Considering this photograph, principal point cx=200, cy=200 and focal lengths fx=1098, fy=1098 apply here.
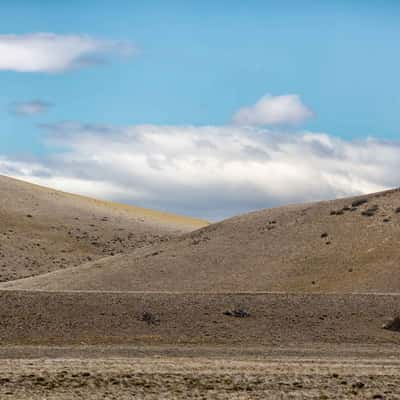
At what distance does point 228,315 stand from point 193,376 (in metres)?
14.1

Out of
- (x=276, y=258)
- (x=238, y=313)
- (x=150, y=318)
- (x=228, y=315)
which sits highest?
(x=276, y=258)

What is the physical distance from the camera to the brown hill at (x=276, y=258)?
53.5m

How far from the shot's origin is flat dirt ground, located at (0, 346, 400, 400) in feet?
69.8

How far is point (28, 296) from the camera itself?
38438 mm

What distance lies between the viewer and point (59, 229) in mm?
96562

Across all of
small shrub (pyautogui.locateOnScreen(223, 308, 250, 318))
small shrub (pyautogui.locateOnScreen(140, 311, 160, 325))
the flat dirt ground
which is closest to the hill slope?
small shrub (pyautogui.locateOnScreen(140, 311, 160, 325))

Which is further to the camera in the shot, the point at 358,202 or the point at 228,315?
the point at 358,202

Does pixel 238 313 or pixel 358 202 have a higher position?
pixel 358 202

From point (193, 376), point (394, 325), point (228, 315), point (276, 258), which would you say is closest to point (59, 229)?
point (276, 258)

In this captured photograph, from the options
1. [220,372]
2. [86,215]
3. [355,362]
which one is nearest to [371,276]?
[355,362]

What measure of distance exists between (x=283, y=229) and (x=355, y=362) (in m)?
36.1

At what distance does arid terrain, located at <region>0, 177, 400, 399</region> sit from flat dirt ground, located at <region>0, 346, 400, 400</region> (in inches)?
1.7

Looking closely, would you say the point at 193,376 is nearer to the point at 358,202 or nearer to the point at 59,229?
the point at 358,202

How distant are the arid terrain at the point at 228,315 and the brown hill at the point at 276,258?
12cm
